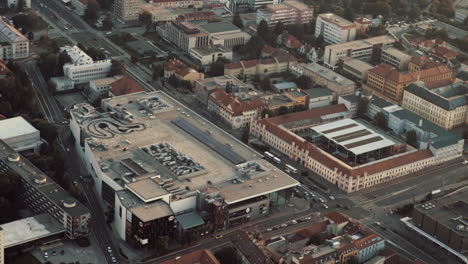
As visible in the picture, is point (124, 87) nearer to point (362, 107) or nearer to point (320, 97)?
point (320, 97)

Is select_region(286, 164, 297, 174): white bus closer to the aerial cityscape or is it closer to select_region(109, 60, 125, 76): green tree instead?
the aerial cityscape

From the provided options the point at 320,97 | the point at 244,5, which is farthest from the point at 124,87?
the point at 244,5

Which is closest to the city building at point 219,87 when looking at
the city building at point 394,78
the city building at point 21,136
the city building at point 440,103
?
the city building at point 394,78

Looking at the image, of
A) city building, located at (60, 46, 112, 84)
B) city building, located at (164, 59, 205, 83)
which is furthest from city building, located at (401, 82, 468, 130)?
city building, located at (60, 46, 112, 84)

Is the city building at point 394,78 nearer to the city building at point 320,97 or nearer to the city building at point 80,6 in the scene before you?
the city building at point 320,97

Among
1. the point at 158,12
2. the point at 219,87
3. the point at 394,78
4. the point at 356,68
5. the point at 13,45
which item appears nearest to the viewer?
the point at 219,87

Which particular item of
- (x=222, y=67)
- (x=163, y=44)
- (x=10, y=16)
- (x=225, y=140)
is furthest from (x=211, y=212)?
(x=10, y=16)
